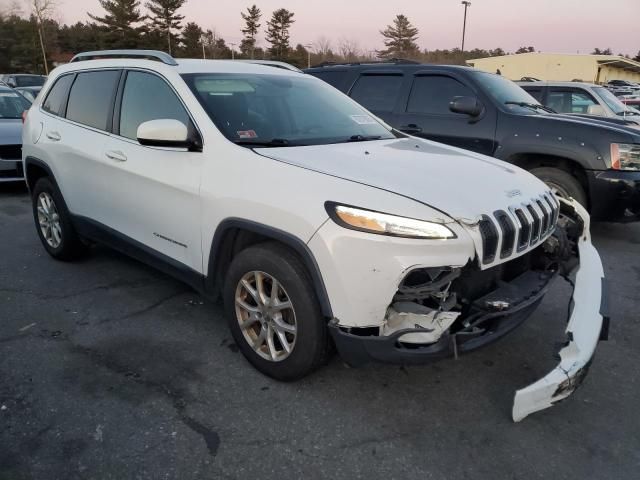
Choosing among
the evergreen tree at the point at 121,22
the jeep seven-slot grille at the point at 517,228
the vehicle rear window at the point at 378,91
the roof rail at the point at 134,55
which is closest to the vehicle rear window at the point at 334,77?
the vehicle rear window at the point at 378,91

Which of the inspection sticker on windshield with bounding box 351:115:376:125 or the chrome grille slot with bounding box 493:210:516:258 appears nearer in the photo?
the chrome grille slot with bounding box 493:210:516:258

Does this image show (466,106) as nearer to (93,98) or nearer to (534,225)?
(534,225)

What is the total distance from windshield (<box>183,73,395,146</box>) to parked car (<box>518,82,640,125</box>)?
18.9ft

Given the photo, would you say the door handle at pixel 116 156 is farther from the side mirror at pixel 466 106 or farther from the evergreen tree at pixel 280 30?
the evergreen tree at pixel 280 30

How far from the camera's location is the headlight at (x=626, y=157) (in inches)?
211

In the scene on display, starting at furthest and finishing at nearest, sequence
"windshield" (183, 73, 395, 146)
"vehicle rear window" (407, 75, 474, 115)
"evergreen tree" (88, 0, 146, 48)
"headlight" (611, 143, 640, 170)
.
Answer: "evergreen tree" (88, 0, 146, 48), "vehicle rear window" (407, 75, 474, 115), "headlight" (611, 143, 640, 170), "windshield" (183, 73, 395, 146)

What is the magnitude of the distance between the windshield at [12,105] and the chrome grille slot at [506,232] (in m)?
8.92

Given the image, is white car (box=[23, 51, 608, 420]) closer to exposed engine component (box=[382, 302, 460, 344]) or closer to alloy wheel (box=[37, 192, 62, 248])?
exposed engine component (box=[382, 302, 460, 344])

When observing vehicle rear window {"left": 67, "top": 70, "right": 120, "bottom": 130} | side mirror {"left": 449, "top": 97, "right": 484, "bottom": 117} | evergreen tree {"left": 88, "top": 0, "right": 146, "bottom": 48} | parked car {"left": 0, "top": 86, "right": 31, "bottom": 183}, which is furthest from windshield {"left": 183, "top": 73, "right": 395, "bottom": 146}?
evergreen tree {"left": 88, "top": 0, "right": 146, "bottom": 48}

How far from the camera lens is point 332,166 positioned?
108 inches

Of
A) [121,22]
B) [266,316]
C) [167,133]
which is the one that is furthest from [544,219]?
[121,22]

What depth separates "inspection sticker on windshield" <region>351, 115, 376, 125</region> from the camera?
390 centimetres

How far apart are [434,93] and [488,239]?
4.53 meters

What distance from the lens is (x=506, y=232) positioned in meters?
2.54
